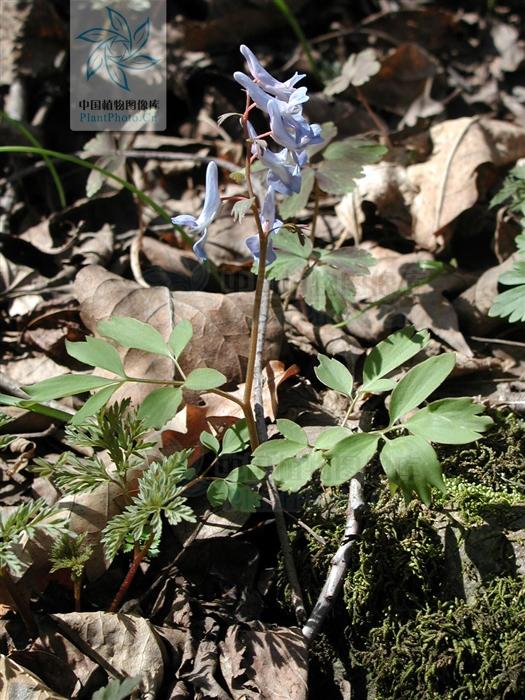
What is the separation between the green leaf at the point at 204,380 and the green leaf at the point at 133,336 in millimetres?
178

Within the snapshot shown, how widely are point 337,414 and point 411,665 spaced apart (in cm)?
99

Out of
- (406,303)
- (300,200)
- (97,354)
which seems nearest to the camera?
(97,354)

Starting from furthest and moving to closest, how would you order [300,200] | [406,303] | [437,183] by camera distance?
[437,183], [406,303], [300,200]

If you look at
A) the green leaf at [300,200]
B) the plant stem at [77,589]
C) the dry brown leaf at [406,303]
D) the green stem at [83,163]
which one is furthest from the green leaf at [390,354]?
the green stem at [83,163]

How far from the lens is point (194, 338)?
2771mm

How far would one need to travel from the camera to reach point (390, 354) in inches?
87.8

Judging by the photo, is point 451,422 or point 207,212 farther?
point 207,212

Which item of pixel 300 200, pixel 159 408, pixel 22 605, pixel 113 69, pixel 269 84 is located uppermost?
pixel 113 69

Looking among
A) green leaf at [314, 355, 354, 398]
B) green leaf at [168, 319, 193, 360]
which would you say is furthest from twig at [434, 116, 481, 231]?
green leaf at [168, 319, 193, 360]

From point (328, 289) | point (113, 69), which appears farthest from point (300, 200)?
point (113, 69)

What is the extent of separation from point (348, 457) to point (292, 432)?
215 millimetres

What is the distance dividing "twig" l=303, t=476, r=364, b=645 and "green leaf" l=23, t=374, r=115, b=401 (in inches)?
34.7

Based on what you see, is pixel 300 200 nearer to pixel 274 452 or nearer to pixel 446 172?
pixel 446 172

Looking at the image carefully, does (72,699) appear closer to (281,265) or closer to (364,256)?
(281,265)
